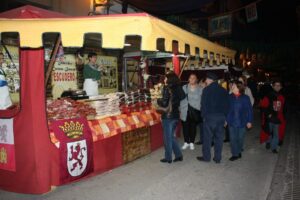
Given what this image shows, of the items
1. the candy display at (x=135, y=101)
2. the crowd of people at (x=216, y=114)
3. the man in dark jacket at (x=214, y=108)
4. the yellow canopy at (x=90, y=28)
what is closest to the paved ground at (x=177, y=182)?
the crowd of people at (x=216, y=114)

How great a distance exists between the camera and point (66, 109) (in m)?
6.31

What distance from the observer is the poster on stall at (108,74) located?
1209 centimetres

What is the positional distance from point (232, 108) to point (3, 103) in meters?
4.83

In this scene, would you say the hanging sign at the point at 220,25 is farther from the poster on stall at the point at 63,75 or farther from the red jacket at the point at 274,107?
the poster on stall at the point at 63,75

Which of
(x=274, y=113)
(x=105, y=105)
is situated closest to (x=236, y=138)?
(x=274, y=113)

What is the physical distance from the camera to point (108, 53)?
1267cm

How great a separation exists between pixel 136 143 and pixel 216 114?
6.39 ft

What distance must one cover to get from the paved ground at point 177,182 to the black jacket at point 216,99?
1220mm

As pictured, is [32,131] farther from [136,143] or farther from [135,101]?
[135,101]

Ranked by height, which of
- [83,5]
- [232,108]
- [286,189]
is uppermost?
[83,5]

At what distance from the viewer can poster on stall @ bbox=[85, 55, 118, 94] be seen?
476 inches

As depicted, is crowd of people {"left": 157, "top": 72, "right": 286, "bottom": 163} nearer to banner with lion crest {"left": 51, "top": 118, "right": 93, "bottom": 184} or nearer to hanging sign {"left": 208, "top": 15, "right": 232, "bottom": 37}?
banner with lion crest {"left": 51, "top": 118, "right": 93, "bottom": 184}

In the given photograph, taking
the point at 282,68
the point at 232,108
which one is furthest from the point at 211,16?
the point at 282,68

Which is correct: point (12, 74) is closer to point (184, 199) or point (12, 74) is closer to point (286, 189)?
point (184, 199)
